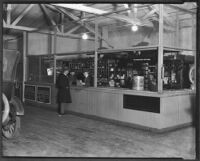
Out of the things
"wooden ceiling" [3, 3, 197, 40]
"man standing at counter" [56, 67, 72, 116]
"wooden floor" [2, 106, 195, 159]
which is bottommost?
"wooden floor" [2, 106, 195, 159]

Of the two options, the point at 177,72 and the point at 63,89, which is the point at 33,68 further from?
the point at 177,72

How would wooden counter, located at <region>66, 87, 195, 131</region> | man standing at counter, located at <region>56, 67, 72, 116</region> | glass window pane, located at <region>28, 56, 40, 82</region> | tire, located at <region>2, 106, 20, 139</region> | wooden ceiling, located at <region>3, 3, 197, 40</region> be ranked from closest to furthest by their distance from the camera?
tire, located at <region>2, 106, 20, 139</region>
wooden counter, located at <region>66, 87, 195, 131</region>
man standing at counter, located at <region>56, 67, 72, 116</region>
wooden ceiling, located at <region>3, 3, 197, 40</region>
glass window pane, located at <region>28, 56, 40, 82</region>

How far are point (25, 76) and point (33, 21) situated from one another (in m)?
2.49

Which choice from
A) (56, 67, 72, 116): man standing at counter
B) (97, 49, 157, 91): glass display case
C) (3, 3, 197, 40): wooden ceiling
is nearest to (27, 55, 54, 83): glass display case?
(3, 3, 197, 40): wooden ceiling

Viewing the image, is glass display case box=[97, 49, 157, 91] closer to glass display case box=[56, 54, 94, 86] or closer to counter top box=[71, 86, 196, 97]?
glass display case box=[56, 54, 94, 86]

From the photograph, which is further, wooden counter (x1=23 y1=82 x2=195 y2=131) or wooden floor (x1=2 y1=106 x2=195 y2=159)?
wooden counter (x1=23 y1=82 x2=195 y2=131)

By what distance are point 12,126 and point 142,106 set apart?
288 centimetres

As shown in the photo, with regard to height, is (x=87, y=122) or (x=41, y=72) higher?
(x=41, y=72)

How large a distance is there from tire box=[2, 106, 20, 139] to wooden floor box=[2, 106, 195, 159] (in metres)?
0.14

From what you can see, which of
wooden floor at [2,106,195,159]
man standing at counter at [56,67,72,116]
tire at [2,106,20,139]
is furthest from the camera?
man standing at counter at [56,67,72,116]

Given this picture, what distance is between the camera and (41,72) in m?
10.2

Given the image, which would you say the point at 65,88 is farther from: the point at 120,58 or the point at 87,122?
the point at 120,58

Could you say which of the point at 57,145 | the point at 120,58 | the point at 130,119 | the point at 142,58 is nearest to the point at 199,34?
the point at 57,145

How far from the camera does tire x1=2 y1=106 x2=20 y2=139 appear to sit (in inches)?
189
